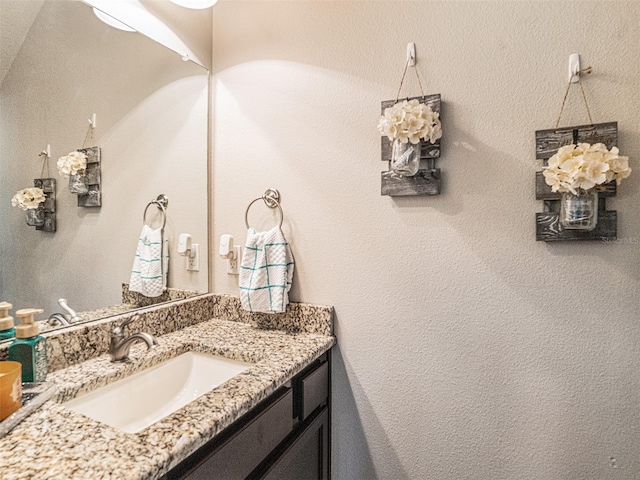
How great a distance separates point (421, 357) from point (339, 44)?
117 centimetres

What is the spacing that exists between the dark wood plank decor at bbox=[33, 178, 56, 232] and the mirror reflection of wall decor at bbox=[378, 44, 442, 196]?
1020mm

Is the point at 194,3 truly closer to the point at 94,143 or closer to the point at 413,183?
the point at 94,143

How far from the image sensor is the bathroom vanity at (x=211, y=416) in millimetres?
594

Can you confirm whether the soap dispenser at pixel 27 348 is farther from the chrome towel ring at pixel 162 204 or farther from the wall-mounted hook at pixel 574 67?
the wall-mounted hook at pixel 574 67

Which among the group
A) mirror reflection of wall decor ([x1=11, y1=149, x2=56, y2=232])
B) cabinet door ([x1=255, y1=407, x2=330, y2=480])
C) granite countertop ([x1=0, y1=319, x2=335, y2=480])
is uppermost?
mirror reflection of wall decor ([x1=11, y1=149, x2=56, y2=232])

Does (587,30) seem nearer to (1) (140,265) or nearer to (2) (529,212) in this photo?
(2) (529,212)

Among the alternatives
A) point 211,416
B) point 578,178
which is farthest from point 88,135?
point 578,178

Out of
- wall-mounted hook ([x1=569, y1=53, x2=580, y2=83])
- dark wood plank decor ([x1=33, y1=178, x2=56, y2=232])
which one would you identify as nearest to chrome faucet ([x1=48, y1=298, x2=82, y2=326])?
dark wood plank decor ([x1=33, y1=178, x2=56, y2=232])

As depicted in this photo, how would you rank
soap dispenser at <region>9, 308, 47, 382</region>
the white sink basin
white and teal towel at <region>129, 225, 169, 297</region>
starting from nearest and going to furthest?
soap dispenser at <region>9, 308, 47, 382</region> → the white sink basin → white and teal towel at <region>129, 225, 169, 297</region>

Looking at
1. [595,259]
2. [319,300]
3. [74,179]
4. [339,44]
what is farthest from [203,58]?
[595,259]

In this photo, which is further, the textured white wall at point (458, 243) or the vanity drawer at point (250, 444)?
the textured white wall at point (458, 243)

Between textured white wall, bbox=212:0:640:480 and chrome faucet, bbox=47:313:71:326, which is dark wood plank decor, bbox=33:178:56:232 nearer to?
chrome faucet, bbox=47:313:71:326

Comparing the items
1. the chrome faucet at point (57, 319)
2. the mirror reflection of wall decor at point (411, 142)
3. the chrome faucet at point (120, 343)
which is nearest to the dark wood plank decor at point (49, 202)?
the chrome faucet at point (57, 319)

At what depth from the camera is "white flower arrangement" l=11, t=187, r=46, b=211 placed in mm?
935
